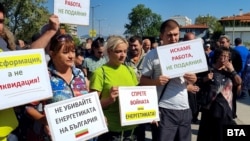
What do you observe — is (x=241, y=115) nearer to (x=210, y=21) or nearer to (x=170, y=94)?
(x=170, y=94)

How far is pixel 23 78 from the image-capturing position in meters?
2.73

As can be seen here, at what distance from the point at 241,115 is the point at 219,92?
4.22 metres

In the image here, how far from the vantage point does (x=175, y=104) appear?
3.71 meters

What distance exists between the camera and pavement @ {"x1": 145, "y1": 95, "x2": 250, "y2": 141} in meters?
6.59

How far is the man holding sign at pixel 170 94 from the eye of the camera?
12.1 feet

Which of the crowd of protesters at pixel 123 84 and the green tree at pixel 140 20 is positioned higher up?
the green tree at pixel 140 20

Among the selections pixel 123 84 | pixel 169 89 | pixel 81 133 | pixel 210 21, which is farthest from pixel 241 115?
pixel 210 21

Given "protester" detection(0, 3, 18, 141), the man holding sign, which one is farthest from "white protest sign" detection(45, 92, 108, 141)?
the man holding sign

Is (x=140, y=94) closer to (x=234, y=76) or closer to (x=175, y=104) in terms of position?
(x=175, y=104)

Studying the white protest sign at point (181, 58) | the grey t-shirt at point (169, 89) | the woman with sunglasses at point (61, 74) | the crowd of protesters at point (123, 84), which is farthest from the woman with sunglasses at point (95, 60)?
the woman with sunglasses at point (61, 74)

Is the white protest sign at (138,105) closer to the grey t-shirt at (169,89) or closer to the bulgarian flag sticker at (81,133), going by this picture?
the grey t-shirt at (169,89)

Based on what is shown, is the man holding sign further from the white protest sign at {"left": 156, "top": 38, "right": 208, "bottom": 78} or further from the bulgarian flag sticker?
the bulgarian flag sticker

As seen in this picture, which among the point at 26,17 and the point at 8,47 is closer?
the point at 8,47

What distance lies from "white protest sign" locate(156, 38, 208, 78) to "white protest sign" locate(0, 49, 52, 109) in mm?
1274
